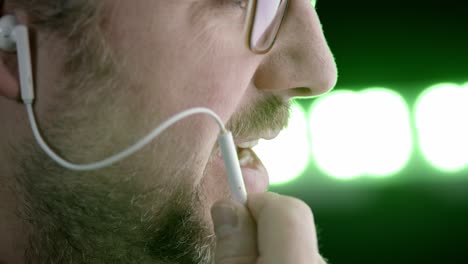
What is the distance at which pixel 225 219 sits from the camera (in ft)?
2.00

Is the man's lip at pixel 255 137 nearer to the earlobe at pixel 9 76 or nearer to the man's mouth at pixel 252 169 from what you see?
the man's mouth at pixel 252 169

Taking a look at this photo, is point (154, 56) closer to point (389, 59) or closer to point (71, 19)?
point (71, 19)

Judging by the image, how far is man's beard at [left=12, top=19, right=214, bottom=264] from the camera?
68 centimetres

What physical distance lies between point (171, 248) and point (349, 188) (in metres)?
1.61

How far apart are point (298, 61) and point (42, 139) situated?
34 cm

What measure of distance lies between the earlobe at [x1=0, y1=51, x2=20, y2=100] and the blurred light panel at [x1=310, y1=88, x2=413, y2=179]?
5.59 ft

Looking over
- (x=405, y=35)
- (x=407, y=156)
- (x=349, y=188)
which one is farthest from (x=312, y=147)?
(x=405, y=35)

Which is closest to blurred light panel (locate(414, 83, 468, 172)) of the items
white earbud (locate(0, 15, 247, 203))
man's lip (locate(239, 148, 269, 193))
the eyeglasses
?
man's lip (locate(239, 148, 269, 193))

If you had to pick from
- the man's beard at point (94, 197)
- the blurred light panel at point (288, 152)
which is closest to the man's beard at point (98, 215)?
the man's beard at point (94, 197)

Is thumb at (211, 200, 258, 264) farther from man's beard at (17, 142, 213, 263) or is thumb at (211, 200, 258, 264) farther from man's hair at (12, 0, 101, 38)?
man's hair at (12, 0, 101, 38)

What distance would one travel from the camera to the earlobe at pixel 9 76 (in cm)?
67

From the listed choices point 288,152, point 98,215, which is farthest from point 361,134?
point 98,215

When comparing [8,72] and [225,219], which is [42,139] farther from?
[225,219]

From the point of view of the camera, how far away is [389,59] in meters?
2.30
